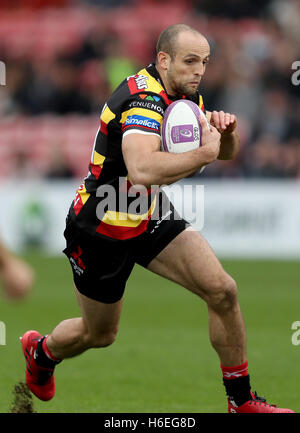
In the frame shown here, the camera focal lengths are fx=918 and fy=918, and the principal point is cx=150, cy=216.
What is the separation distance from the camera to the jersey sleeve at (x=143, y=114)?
5.54 m

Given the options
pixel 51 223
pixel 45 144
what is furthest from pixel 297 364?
pixel 45 144

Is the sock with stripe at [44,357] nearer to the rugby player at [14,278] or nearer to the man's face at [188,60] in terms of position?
the man's face at [188,60]

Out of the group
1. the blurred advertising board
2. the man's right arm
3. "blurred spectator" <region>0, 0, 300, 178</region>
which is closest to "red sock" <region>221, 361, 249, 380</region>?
the man's right arm

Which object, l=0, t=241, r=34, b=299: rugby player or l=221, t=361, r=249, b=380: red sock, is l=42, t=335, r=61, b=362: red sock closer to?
l=221, t=361, r=249, b=380: red sock

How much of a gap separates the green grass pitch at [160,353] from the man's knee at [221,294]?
0.81 metres

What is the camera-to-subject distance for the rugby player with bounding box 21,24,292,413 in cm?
573

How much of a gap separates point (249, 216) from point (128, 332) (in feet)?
23.5

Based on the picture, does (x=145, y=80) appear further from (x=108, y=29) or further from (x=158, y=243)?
(x=108, y=29)

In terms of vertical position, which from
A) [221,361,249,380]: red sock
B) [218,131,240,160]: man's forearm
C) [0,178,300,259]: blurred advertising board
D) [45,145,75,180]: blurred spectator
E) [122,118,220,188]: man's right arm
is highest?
[45,145,75,180]: blurred spectator

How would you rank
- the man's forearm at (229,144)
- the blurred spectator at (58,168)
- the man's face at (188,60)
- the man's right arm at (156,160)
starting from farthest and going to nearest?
1. the blurred spectator at (58,168)
2. the man's forearm at (229,144)
3. the man's face at (188,60)
4. the man's right arm at (156,160)

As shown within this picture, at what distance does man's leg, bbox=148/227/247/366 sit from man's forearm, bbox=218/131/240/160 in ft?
2.16

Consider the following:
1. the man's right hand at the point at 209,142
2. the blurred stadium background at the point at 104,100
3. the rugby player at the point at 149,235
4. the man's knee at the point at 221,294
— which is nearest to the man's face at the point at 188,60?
the rugby player at the point at 149,235

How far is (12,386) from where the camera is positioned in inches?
277

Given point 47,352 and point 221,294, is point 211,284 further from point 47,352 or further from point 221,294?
point 47,352
